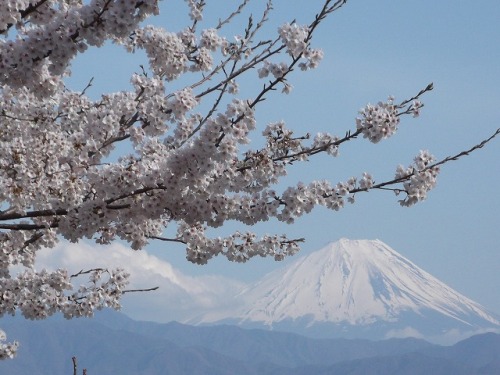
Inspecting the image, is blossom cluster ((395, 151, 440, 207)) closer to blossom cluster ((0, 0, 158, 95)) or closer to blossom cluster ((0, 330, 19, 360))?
blossom cluster ((0, 0, 158, 95))

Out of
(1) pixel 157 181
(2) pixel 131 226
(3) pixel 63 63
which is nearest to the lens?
(3) pixel 63 63

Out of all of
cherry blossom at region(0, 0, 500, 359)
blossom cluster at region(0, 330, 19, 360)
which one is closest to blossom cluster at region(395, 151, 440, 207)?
cherry blossom at region(0, 0, 500, 359)

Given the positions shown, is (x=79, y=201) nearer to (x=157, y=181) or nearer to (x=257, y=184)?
(x=157, y=181)

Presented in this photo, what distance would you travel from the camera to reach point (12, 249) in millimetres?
10469

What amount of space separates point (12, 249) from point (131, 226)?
2231 millimetres

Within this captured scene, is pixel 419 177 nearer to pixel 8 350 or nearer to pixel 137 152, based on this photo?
pixel 137 152

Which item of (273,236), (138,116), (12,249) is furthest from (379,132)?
(12,249)

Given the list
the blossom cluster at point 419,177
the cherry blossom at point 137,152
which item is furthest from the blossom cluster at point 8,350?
the blossom cluster at point 419,177

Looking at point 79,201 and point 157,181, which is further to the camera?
point 79,201

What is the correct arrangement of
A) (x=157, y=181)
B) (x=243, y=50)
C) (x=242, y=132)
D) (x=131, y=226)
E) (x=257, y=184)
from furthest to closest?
(x=243, y=50) → (x=131, y=226) → (x=257, y=184) → (x=157, y=181) → (x=242, y=132)

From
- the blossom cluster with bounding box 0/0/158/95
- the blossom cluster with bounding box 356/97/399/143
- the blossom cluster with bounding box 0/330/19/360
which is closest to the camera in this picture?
the blossom cluster with bounding box 0/0/158/95

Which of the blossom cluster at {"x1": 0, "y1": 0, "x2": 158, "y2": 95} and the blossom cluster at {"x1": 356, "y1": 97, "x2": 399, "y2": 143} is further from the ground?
the blossom cluster at {"x1": 0, "y1": 0, "x2": 158, "y2": 95}

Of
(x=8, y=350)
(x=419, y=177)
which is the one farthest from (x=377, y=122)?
(x=8, y=350)

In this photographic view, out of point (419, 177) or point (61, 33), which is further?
point (419, 177)
